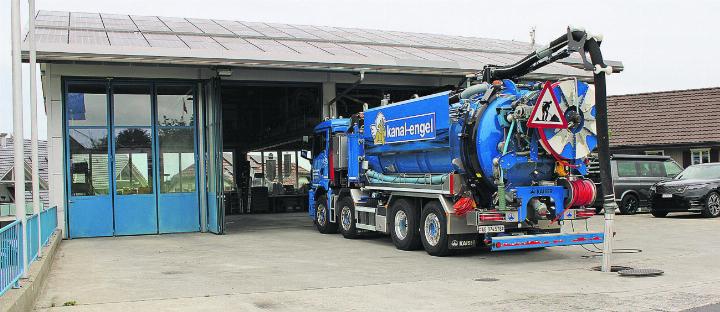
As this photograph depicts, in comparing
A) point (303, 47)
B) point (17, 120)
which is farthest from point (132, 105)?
point (17, 120)

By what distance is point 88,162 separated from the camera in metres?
18.0

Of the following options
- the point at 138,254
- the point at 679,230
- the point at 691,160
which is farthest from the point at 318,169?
the point at 691,160

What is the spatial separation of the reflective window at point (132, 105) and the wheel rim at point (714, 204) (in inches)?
646

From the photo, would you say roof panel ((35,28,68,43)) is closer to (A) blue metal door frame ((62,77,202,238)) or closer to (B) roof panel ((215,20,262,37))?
(A) blue metal door frame ((62,77,202,238))

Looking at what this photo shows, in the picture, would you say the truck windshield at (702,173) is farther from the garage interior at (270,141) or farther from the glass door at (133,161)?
the glass door at (133,161)

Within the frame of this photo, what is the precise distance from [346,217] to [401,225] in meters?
3.10

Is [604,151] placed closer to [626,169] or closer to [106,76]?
[106,76]

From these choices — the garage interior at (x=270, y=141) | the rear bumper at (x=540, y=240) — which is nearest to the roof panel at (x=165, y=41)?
the garage interior at (x=270, y=141)

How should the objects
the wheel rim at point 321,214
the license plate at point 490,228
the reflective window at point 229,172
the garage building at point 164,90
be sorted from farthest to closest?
the reflective window at point 229,172
the wheel rim at point 321,214
the garage building at point 164,90
the license plate at point 490,228

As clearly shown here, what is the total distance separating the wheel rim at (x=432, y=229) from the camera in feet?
41.3

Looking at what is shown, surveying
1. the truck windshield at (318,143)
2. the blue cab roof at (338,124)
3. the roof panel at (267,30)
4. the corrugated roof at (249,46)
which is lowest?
the truck windshield at (318,143)

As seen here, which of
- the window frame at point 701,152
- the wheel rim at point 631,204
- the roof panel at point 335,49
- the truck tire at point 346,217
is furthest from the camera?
the window frame at point 701,152

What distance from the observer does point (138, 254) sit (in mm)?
13898

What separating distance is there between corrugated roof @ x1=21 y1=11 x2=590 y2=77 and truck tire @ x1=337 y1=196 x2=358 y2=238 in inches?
139
